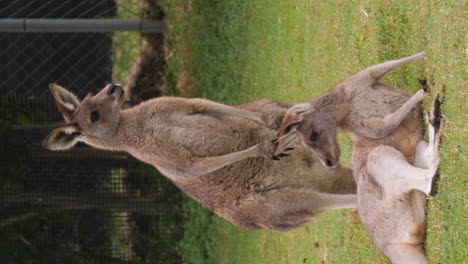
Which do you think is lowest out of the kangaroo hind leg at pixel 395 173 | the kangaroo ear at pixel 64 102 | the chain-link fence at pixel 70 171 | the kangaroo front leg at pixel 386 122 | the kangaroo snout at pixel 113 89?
the chain-link fence at pixel 70 171

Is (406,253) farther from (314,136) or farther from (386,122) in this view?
(314,136)

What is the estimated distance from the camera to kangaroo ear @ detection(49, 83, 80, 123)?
6.35m

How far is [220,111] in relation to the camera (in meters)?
6.32

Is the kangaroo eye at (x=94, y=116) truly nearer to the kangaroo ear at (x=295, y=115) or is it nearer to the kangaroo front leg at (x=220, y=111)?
the kangaroo front leg at (x=220, y=111)

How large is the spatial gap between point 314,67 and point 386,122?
11.3 ft

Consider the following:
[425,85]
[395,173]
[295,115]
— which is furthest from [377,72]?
[395,173]

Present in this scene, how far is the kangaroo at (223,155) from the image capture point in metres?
6.02

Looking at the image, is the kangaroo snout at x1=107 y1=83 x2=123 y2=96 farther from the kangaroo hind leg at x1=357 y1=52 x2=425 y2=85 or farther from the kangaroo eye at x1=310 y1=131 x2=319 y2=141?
the kangaroo hind leg at x1=357 y1=52 x2=425 y2=85

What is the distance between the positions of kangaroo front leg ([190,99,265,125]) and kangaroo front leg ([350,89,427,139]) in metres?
1.50

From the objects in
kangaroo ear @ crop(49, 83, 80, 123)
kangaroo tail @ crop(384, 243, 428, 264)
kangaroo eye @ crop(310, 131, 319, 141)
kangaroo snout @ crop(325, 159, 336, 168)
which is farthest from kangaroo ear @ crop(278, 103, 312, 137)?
kangaroo ear @ crop(49, 83, 80, 123)

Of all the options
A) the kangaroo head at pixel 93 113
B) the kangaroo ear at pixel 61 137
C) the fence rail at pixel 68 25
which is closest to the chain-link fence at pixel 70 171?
the fence rail at pixel 68 25

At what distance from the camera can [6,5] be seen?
36.0ft

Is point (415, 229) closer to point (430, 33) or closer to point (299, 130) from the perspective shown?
point (299, 130)

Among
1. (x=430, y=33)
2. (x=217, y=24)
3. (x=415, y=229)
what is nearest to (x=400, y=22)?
(x=430, y=33)
